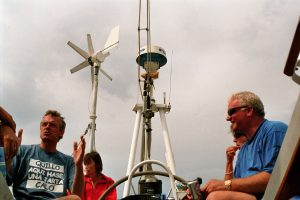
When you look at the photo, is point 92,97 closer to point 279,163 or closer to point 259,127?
point 259,127

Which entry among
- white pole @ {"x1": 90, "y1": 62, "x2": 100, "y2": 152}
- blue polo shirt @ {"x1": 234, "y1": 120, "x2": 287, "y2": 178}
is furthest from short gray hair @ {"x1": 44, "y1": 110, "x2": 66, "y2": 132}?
white pole @ {"x1": 90, "y1": 62, "x2": 100, "y2": 152}

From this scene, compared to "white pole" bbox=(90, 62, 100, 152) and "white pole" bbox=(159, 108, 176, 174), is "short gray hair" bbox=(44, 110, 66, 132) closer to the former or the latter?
"white pole" bbox=(159, 108, 176, 174)

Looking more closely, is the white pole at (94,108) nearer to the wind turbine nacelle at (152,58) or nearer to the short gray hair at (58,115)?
the wind turbine nacelle at (152,58)

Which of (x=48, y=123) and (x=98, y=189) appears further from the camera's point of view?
(x=98, y=189)

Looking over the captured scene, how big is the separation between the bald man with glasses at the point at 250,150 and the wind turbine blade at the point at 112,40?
10.4 m

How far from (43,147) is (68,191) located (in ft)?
1.85

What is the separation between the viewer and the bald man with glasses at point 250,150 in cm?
244

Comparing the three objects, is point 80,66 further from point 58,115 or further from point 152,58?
point 58,115

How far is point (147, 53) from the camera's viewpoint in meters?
7.43

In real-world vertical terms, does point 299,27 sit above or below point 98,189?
above

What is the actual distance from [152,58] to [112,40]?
618 cm

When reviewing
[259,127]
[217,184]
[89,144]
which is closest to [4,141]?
[217,184]

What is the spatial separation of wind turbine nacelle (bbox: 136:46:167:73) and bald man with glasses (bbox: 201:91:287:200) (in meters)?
4.51

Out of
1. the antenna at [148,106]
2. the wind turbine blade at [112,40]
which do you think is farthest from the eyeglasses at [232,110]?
the wind turbine blade at [112,40]
